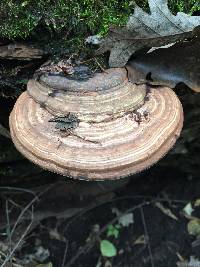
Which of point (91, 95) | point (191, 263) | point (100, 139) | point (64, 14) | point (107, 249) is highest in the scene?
point (64, 14)

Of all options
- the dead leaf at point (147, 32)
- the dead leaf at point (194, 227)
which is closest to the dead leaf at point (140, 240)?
the dead leaf at point (194, 227)

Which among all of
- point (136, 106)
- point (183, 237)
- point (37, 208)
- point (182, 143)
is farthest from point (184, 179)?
point (136, 106)

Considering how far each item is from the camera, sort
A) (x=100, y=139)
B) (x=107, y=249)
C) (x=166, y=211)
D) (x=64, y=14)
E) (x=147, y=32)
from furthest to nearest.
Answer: (x=166, y=211) → (x=107, y=249) → (x=64, y=14) → (x=147, y=32) → (x=100, y=139)

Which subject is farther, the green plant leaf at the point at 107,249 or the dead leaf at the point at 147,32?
the green plant leaf at the point at 107,249

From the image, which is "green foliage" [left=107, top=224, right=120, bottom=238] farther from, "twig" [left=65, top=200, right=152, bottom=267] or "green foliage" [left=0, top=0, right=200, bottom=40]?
"green foliage" [left=0, top=0, right=200, bottom=40]

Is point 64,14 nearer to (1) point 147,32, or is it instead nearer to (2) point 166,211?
(1) point 147,32

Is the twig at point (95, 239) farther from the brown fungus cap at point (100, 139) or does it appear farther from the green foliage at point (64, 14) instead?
the green foliage at point (64, 14)

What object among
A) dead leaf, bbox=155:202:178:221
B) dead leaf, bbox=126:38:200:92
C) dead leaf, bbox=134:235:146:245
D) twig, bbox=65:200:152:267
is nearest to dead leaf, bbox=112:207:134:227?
twig, bbox=65:200:152:267

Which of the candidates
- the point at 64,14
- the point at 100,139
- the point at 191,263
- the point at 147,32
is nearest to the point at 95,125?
the point at 100,139
